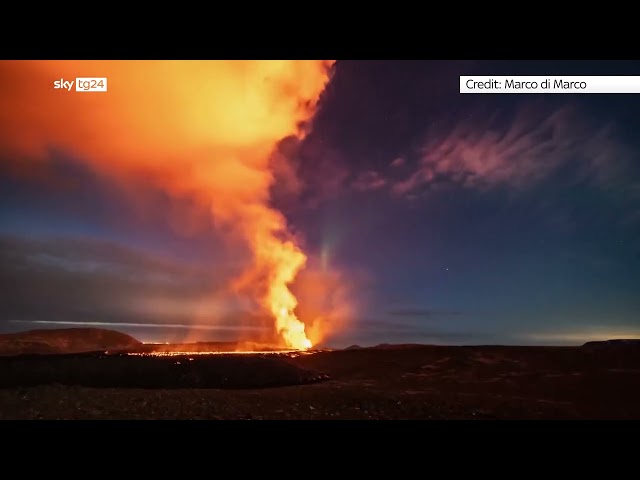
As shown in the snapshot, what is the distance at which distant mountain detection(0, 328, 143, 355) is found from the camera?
2606 centimetres

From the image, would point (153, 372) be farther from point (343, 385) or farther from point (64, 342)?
point (64, 342)

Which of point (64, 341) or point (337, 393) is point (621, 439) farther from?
point (64, 341)

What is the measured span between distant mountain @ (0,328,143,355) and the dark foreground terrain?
11070 mm

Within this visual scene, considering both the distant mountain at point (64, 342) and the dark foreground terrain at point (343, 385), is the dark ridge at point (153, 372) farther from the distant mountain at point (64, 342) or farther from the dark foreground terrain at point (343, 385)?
the distant mountain at point (64, 342)

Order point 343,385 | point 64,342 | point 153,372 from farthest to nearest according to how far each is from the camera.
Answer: point 64,342, point 153,372, point 343,385

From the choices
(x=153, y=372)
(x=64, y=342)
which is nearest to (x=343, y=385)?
(x=153, y=372)

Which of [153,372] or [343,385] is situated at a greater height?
[153,372]

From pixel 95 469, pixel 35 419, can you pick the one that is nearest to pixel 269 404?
pixel 95 469

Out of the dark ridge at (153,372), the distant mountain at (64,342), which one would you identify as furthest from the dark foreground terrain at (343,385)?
the distant mountain at (64,342)

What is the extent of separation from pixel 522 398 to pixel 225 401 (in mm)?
9012

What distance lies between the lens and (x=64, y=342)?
3198 cm

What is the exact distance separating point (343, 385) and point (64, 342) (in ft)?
86.1

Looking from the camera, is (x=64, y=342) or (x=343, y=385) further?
(x=64, y=342)

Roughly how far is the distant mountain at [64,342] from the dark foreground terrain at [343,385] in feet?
36.3
